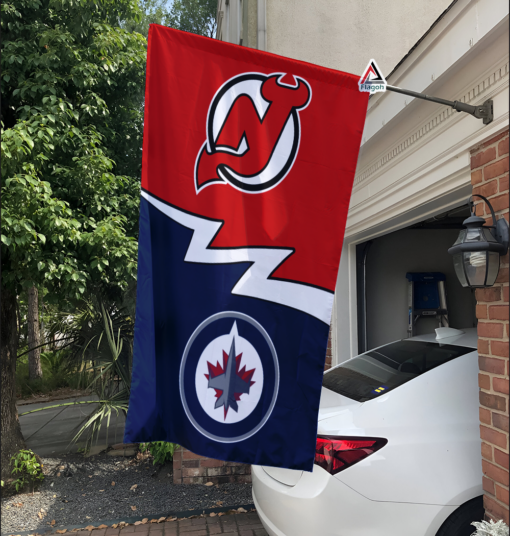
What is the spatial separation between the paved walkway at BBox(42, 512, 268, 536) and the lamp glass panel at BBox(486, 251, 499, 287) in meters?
2.84

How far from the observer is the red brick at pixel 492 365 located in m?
2.62

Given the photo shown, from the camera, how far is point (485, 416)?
277 cm

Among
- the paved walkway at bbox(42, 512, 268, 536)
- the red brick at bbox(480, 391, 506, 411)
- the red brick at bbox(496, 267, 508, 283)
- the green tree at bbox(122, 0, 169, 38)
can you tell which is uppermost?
the green tree at bbox(122, 0, 169, 38)

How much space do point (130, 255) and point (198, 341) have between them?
3.41 metres

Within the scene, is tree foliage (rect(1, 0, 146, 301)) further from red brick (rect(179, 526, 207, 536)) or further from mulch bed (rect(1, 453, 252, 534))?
red brick (rect(179, 526, 207, 536))

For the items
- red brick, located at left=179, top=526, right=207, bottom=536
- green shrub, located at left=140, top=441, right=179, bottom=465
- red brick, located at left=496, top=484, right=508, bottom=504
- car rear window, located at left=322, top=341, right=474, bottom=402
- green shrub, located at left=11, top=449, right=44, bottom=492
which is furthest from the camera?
green shrub, located at left=140, top=441, right=179, bottom=465

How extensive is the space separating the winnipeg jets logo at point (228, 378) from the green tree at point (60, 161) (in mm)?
2824

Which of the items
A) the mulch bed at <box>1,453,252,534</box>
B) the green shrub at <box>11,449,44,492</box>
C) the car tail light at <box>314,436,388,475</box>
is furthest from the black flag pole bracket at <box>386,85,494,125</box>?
the green shrub at <box>11,449,44,492</box>

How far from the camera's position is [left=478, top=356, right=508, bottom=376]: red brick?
2.62m

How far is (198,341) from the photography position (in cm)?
254

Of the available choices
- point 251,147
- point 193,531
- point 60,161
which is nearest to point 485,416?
point 251,147

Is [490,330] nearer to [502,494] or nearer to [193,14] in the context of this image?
[502,494]

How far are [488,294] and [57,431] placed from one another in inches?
302

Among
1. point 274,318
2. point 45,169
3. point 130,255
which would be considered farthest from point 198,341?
point 45,169
